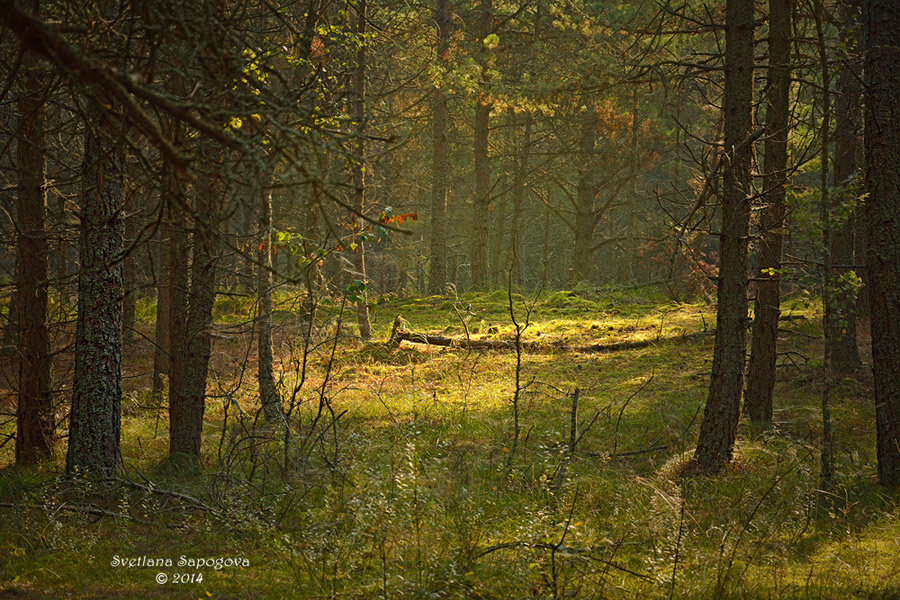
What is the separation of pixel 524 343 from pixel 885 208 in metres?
8.37

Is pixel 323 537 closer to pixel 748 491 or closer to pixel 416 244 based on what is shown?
pixel 748 491

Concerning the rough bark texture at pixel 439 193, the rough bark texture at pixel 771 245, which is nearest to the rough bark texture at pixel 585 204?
the rough bark texture at pixel 439 193

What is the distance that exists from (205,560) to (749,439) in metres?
6.06

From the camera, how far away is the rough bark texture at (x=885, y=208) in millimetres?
6164

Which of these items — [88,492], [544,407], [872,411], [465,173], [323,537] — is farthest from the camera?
[465,173]

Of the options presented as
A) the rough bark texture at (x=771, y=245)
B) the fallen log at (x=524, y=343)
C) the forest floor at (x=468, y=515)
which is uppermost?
the rough bark texture at (x=771, y=245)

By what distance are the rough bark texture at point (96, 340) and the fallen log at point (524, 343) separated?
24.5ft

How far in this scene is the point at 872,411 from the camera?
9047 mm

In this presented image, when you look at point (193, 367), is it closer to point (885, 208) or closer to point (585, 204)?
point (885, 208)

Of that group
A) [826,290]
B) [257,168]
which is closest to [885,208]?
[826,290]

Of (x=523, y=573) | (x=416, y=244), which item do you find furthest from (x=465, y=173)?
(x=523, y=573)

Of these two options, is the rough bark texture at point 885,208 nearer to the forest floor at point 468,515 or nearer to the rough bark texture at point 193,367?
the forest floor at point 468,515

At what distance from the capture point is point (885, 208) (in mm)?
6234

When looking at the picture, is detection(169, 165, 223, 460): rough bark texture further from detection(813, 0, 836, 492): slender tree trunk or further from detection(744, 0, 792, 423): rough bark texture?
detection(744, 0, 792, 423): rough bark texture
